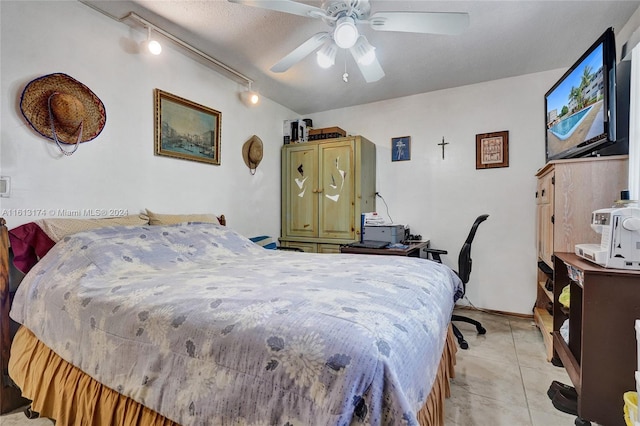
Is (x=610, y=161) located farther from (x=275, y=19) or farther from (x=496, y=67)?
(x=275, y=19)

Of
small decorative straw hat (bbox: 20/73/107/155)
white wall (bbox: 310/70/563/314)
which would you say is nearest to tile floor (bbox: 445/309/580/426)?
white wall (bbox: 310/70/563/314)

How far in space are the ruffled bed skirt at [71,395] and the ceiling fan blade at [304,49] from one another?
1918 millimetres

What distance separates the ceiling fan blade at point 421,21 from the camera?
1.56m

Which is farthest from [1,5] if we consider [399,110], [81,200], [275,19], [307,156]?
[399,110]

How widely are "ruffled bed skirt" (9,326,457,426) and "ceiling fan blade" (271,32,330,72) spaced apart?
75.5 inches

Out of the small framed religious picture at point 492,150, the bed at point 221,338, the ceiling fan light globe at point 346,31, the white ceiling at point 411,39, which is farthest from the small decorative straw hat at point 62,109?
the small framed religious picture at point 492,150

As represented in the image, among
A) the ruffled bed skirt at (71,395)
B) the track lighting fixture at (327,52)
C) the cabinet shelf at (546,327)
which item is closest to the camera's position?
the ruffled bed skirt at (71,395)

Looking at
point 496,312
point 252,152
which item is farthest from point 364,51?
point 496,312

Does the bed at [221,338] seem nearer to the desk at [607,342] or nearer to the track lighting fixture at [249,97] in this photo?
the desk at [607,342]

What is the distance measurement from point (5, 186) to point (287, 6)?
1830 mm

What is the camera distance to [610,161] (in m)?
1.88

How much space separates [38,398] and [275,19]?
2.56 m

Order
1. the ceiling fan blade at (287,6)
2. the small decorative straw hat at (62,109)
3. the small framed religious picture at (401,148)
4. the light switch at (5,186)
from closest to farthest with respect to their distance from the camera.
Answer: the ceiling fan blade at (287,6) < the light switch at (5,186) < the small decorative straw hat at (62,109) < the small framed religious picture at (401,148)

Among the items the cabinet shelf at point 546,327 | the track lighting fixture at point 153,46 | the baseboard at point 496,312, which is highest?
the track lighting fixture at point 153,46
